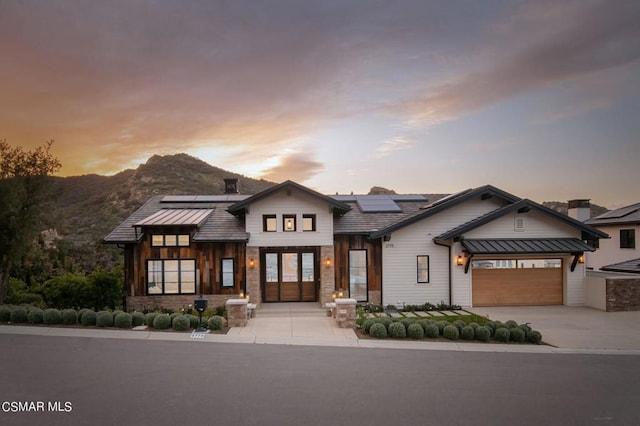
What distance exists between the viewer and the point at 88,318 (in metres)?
12.0

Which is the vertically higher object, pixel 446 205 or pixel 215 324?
pixel 446 205

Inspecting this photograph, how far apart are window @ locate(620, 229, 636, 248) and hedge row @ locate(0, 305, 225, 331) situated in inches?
1072

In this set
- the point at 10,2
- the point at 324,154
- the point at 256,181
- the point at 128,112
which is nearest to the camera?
the point at 10,2

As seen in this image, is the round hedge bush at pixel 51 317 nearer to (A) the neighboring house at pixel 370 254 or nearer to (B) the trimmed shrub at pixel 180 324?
(B) the trimmed shrub at pixel 180 324

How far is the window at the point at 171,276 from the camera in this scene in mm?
16734

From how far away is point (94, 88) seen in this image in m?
19.0

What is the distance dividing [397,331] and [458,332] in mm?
1943

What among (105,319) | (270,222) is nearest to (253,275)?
(270,222)

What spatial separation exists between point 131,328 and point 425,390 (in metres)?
9.69

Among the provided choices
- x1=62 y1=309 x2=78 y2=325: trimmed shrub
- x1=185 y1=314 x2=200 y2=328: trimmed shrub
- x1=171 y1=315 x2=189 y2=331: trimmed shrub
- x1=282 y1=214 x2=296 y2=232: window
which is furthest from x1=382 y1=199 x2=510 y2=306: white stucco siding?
x1=62 y1=309 x2=78 y2=325: trimmed shrub

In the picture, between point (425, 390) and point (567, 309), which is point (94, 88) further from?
point (567, 309)

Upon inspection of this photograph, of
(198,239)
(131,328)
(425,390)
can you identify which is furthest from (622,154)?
(131,328)

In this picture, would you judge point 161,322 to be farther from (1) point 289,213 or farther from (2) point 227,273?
(1) point 289,213

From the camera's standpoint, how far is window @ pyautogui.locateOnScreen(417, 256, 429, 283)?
17.0 meters
